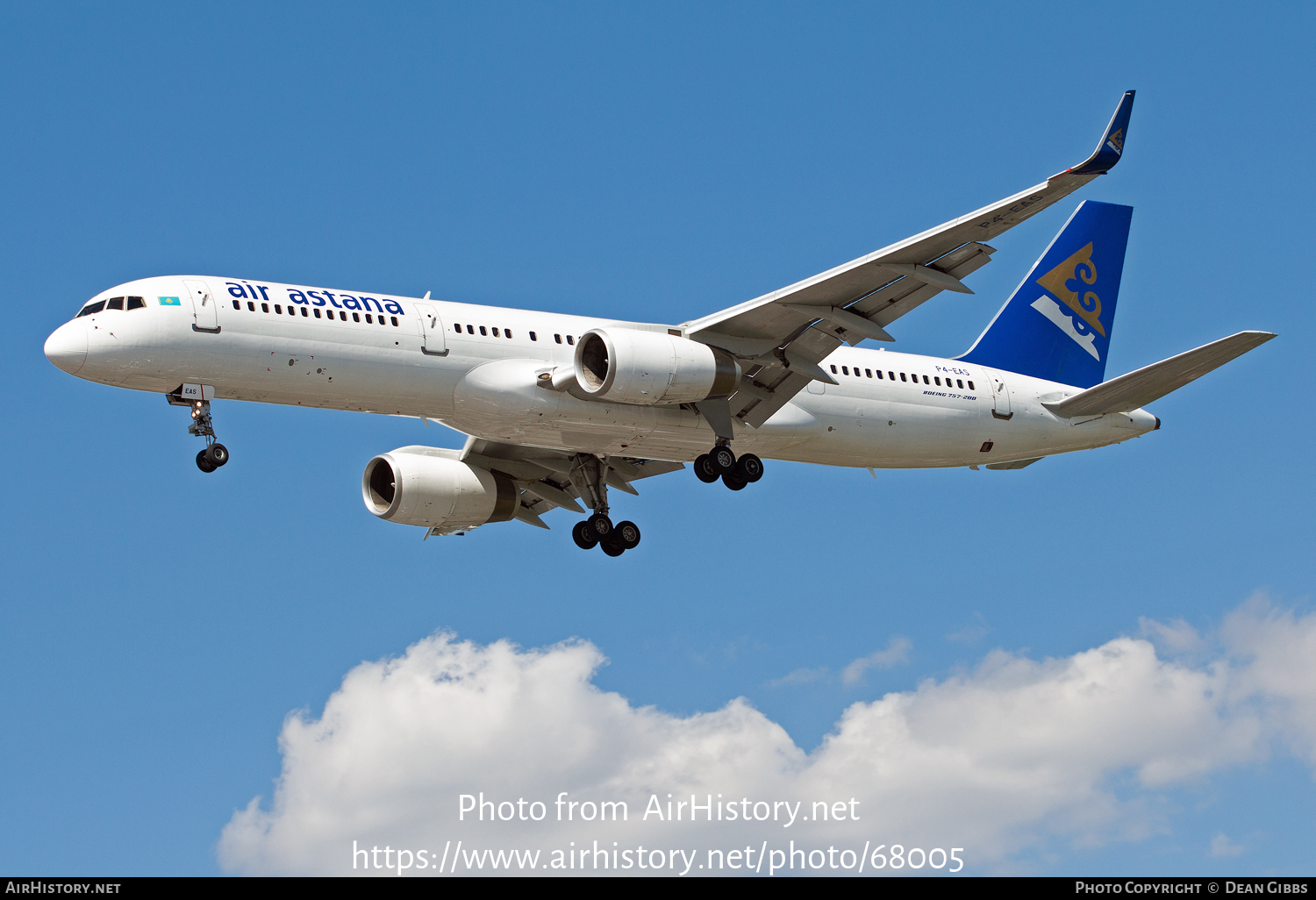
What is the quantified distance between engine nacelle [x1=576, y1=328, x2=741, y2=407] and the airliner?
0.14ft

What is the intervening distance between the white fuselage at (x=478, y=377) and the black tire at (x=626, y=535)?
3036 mm

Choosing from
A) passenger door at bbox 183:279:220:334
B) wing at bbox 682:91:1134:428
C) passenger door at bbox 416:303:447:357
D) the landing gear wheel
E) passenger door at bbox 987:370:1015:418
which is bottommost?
the landing gear wheel

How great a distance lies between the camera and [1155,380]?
38.7m

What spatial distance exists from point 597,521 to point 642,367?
7.15 meters

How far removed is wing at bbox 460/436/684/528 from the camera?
41656mm

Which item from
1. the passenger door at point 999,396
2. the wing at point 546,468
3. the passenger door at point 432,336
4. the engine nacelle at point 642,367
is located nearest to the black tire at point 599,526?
the wing at point 546,468

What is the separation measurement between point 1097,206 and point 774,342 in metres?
14.2

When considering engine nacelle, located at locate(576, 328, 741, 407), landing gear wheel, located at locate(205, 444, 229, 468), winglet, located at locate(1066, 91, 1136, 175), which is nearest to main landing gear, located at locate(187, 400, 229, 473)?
landing gear wheel, located at locate(205, 444, 229, 468)

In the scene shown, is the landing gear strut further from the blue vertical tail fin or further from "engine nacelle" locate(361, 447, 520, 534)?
the blue vertical tail fin

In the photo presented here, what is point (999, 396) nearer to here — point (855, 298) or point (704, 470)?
point (855, 298)

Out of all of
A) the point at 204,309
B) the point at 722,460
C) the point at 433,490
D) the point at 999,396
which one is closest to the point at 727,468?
the point at 722,460

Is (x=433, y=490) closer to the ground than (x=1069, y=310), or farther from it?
closer to the ground

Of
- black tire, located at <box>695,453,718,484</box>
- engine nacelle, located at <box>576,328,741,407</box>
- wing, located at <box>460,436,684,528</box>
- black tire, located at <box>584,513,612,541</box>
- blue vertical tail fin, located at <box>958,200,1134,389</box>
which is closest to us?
engine nacelle, located at <box>576,328,741,407</box>

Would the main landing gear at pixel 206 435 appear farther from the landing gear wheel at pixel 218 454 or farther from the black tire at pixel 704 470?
the black tire at pixel 704 470
